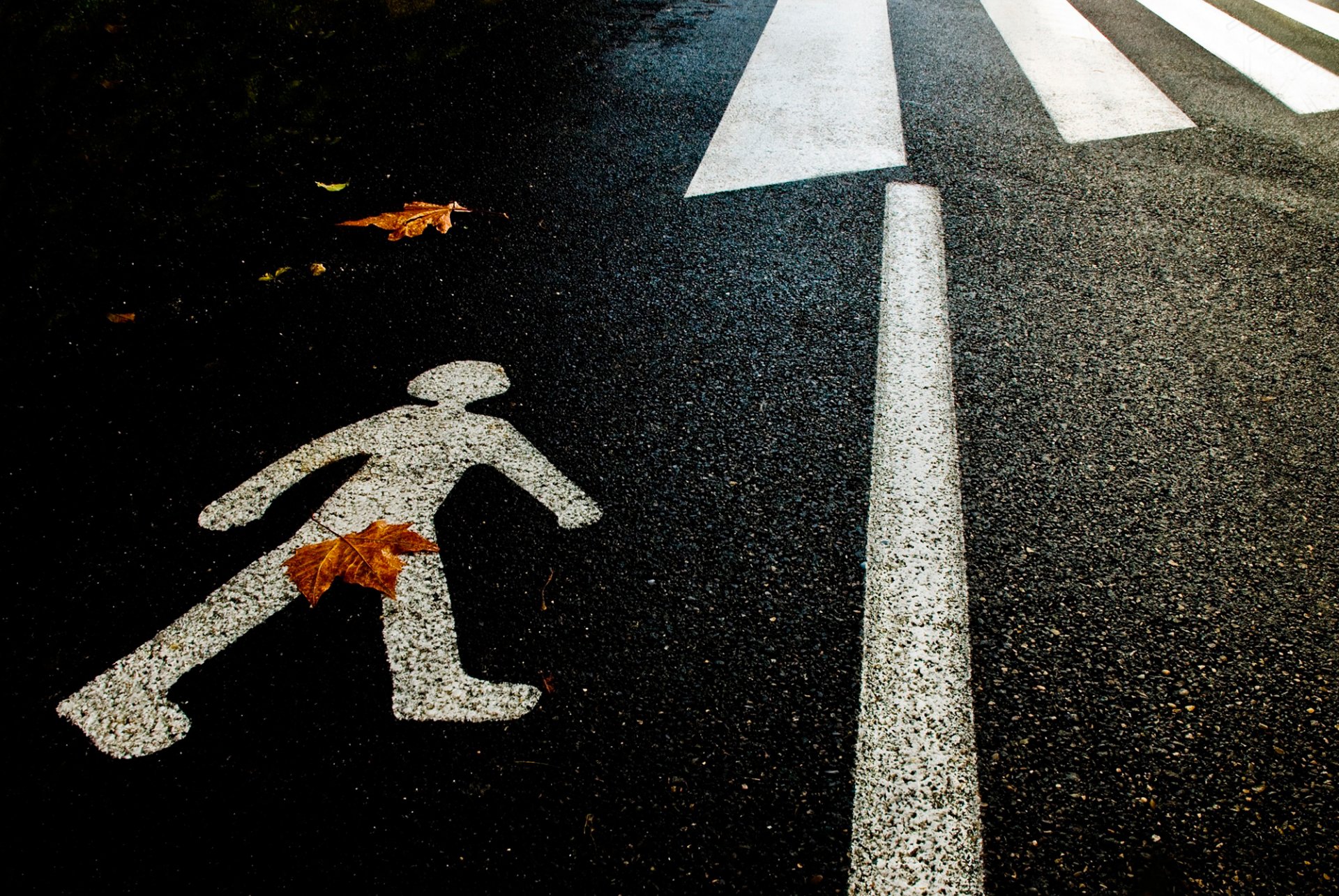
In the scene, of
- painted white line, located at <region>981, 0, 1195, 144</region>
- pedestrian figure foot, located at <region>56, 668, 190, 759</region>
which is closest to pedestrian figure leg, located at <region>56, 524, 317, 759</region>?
pedestrian figure foot, located at <region>56, 668, 190, 759</region>

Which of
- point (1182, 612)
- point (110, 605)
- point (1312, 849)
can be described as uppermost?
point (110, 605)

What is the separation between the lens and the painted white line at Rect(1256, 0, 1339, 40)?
229 inches

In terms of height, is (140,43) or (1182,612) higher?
(140,43)

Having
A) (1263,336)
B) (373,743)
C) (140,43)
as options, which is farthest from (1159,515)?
(140,43)

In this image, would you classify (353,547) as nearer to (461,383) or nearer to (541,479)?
(541,479)

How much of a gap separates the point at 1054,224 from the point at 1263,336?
2.81ft

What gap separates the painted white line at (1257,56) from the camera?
169 inches

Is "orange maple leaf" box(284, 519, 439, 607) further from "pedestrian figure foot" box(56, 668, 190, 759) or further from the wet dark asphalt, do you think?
"pedestrian figure foot" box(56, 668, 190, 759)

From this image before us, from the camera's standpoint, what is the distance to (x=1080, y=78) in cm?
441

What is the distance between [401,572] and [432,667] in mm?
268

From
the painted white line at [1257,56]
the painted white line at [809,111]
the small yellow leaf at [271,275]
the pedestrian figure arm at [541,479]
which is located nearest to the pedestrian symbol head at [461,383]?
the pedestrian figure arm at [541,479]

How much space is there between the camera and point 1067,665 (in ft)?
4.84

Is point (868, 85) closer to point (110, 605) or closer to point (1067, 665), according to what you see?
point (1067, 665)

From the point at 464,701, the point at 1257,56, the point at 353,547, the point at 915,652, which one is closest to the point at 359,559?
the point at 353,547
